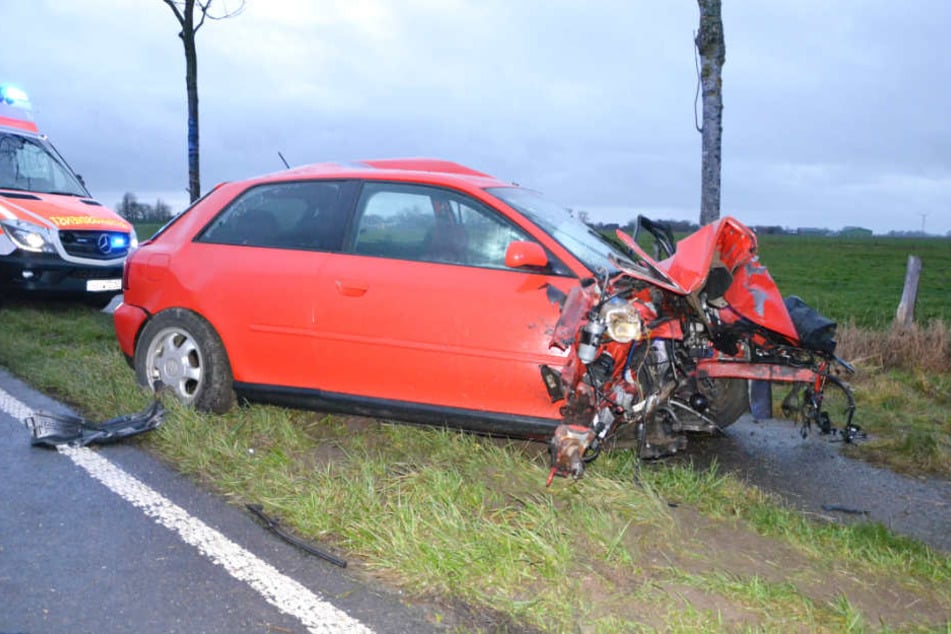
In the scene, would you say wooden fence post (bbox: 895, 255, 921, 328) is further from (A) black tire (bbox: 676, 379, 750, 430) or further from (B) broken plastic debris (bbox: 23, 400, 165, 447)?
(B) broken plastic debris (bbox: 23, 400, 165, 447)

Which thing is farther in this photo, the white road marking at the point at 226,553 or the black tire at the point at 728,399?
the black tire at the point at 728,399

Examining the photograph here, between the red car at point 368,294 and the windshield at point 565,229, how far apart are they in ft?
0.06

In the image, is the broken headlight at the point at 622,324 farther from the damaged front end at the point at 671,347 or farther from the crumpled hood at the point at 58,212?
the crumpled hood at the point at 58,212

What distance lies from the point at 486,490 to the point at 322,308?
59.5 inches

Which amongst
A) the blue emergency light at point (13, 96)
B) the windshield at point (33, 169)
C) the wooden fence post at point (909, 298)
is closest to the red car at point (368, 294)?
the wooden fence post at point (909, 298)

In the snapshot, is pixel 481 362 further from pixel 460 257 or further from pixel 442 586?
pixel 442 586

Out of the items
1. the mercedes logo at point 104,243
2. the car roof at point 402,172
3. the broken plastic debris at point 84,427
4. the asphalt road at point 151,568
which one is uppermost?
the car roof at point 402,172

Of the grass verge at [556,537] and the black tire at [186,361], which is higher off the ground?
the black tire at [186,361]

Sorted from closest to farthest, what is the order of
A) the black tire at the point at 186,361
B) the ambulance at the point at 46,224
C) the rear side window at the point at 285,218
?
the rear side window at the point at 285,218 → the black tire at the point at 186,361 → the ambulance at the point at 46,224

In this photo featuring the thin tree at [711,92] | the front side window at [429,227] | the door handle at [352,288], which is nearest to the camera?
the front side window at [429,227]

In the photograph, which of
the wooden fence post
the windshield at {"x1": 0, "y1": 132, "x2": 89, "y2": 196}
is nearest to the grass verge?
the wooden fence post

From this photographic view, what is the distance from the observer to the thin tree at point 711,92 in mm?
7961

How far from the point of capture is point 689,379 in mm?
4770

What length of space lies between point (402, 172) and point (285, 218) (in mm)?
792
